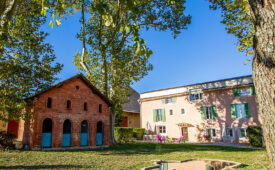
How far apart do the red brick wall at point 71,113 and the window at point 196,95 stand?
12283mm

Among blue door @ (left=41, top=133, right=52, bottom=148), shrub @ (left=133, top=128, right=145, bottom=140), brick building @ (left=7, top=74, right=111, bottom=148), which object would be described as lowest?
shrub @ (left=133, top=128, right=145, bottom=140)

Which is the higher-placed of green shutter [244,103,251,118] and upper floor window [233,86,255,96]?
upper floor window [233,86,255,96]

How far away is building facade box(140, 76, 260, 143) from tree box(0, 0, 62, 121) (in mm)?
16866

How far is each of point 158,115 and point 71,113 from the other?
15146 millimetres

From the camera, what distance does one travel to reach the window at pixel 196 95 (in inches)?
975

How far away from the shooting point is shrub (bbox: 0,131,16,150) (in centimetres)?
1306

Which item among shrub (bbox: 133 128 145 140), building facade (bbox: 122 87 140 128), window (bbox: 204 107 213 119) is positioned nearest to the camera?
window (bbox: 204 107 213 119)

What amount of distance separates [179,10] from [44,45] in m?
12.3

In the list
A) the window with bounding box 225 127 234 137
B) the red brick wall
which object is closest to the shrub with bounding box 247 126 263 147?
the window with bounding box 225 127 234 137

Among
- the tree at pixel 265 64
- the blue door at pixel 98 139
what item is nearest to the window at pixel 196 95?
the blue door at pixel 98 139

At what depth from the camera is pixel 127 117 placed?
31.7m

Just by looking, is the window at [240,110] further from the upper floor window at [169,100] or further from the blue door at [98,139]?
the blue door at [98,139]

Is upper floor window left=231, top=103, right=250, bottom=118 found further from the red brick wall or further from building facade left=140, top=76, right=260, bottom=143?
the red brick wall

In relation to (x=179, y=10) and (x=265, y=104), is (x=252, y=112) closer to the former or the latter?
(x=179, y=10)
